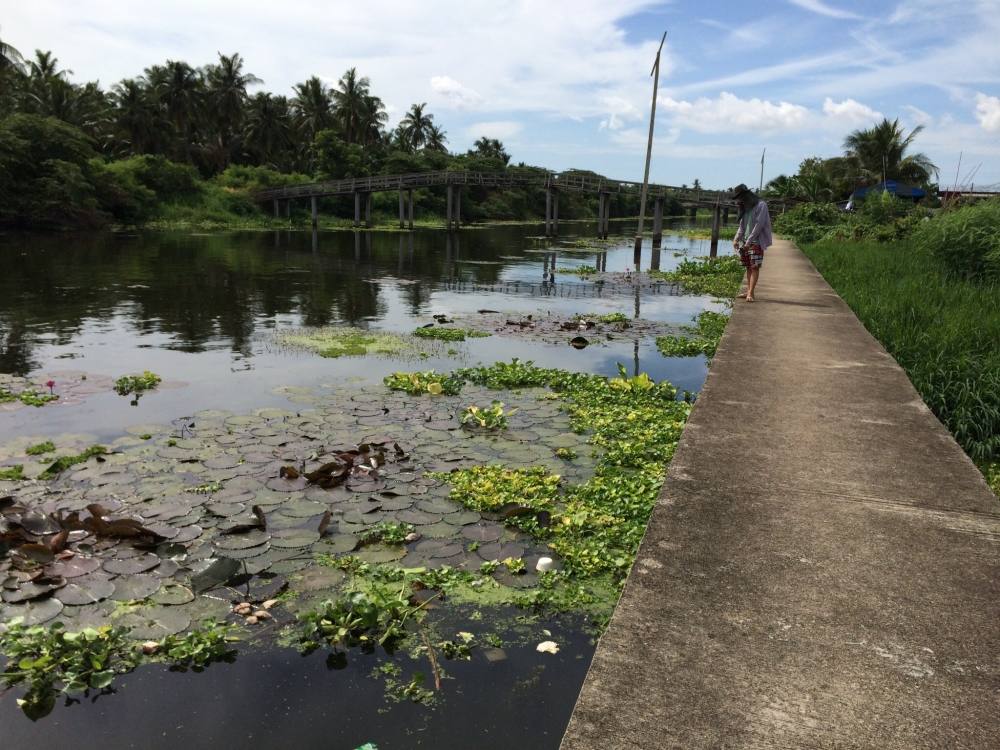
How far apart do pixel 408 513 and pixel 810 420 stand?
8.63ft

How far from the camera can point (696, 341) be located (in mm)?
11016

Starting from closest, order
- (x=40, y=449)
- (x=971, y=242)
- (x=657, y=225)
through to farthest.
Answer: (x=40, y=449) → (x=971, y=242) → (x=657, y=225)

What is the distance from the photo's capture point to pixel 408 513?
15.2 ft

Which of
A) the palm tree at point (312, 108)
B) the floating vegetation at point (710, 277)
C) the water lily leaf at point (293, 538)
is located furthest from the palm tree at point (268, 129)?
the water lily leaf at point (293, 538)

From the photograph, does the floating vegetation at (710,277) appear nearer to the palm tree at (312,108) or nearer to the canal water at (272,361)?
the canal water at (272,361)

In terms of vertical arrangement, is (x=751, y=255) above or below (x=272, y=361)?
above

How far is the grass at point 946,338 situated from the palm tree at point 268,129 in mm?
56430

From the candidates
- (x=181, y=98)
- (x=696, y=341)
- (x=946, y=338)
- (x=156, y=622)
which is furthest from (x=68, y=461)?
(x=181, y=98)

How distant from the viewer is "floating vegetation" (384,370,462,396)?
7.66 m

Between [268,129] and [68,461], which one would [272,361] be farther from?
[268,129]

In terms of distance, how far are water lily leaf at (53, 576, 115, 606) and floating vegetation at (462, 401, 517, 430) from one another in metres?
3.29

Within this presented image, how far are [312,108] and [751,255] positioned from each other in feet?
195

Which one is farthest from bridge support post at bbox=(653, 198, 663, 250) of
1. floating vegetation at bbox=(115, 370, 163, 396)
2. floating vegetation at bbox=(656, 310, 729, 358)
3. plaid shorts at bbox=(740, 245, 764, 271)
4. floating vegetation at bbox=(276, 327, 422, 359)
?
floating vegetation at bbox=(115, 370, 163, 396)

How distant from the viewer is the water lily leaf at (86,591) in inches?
140
